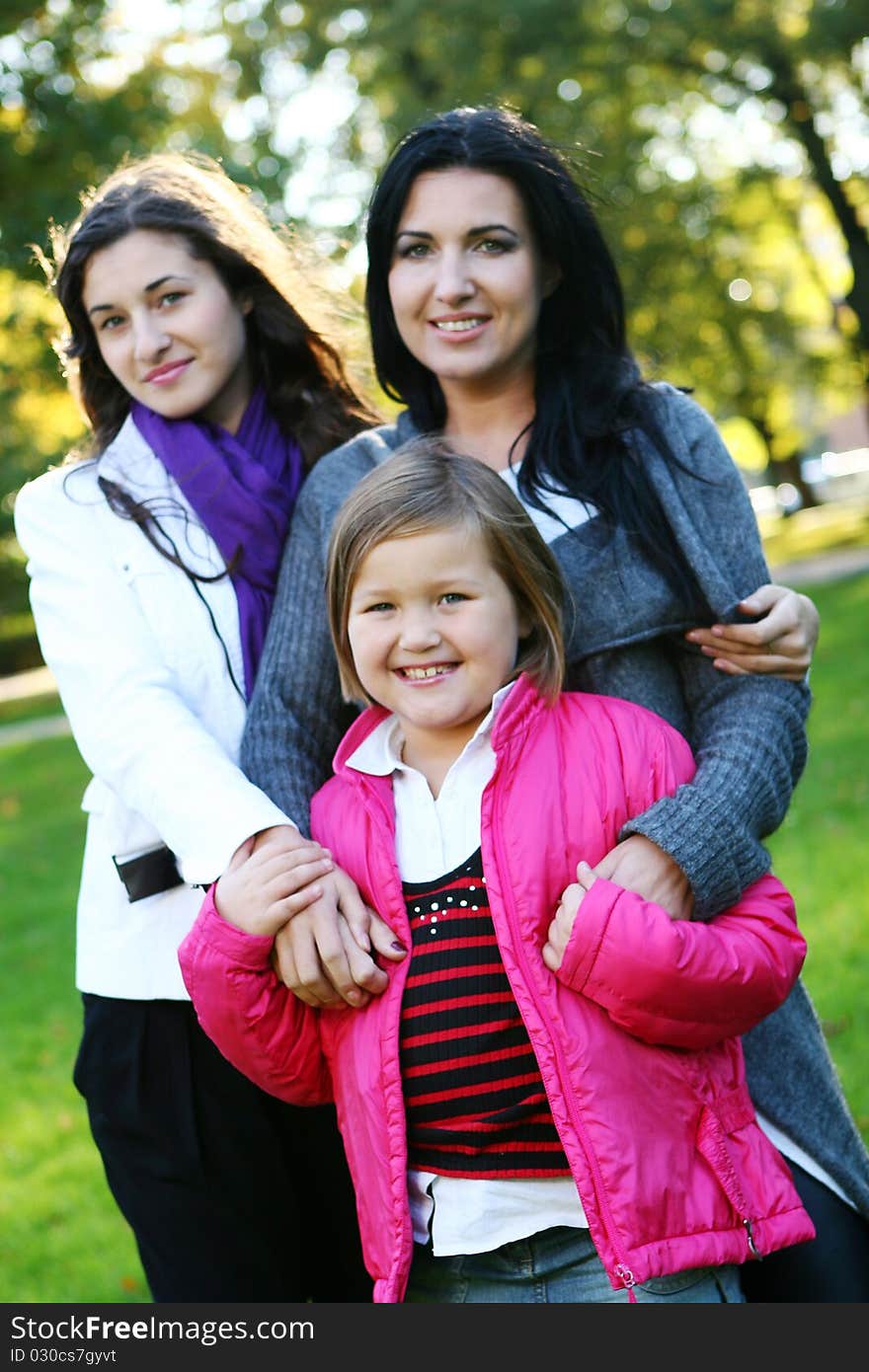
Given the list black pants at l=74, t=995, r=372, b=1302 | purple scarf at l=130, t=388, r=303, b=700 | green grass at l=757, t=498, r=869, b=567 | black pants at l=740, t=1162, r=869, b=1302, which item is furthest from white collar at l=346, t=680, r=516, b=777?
green grass at l=757, t=498, r=869, b=567

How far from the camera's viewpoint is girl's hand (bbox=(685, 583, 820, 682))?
2.37m

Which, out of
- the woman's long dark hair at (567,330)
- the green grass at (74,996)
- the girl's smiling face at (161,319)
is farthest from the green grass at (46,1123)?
the woman's long dark hair at (567,330)

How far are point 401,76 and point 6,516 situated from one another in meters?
9.58

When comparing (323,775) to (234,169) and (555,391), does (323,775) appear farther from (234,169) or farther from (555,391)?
(234,169)

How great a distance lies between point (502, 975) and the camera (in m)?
2.07

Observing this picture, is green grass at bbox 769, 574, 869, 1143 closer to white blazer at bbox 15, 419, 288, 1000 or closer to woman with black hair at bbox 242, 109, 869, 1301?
woman with black hair at bbox 242, 109, 869, 1301

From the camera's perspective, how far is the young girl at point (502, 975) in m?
1.97

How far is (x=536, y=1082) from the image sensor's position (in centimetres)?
204

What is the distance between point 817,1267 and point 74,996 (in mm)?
4853

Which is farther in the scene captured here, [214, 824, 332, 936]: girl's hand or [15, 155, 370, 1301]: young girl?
[15, 155, 370, 1301]: young girl

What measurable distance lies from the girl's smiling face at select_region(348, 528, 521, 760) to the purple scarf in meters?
0.47

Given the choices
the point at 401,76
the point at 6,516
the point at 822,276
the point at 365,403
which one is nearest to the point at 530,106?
the point at 401,76

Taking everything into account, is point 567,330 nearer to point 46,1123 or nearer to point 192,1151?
point 192,1151

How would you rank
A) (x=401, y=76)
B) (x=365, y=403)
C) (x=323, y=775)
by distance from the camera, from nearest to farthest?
(x=323, y=775)
(x=365, y=403)
(x=401, y=76)
